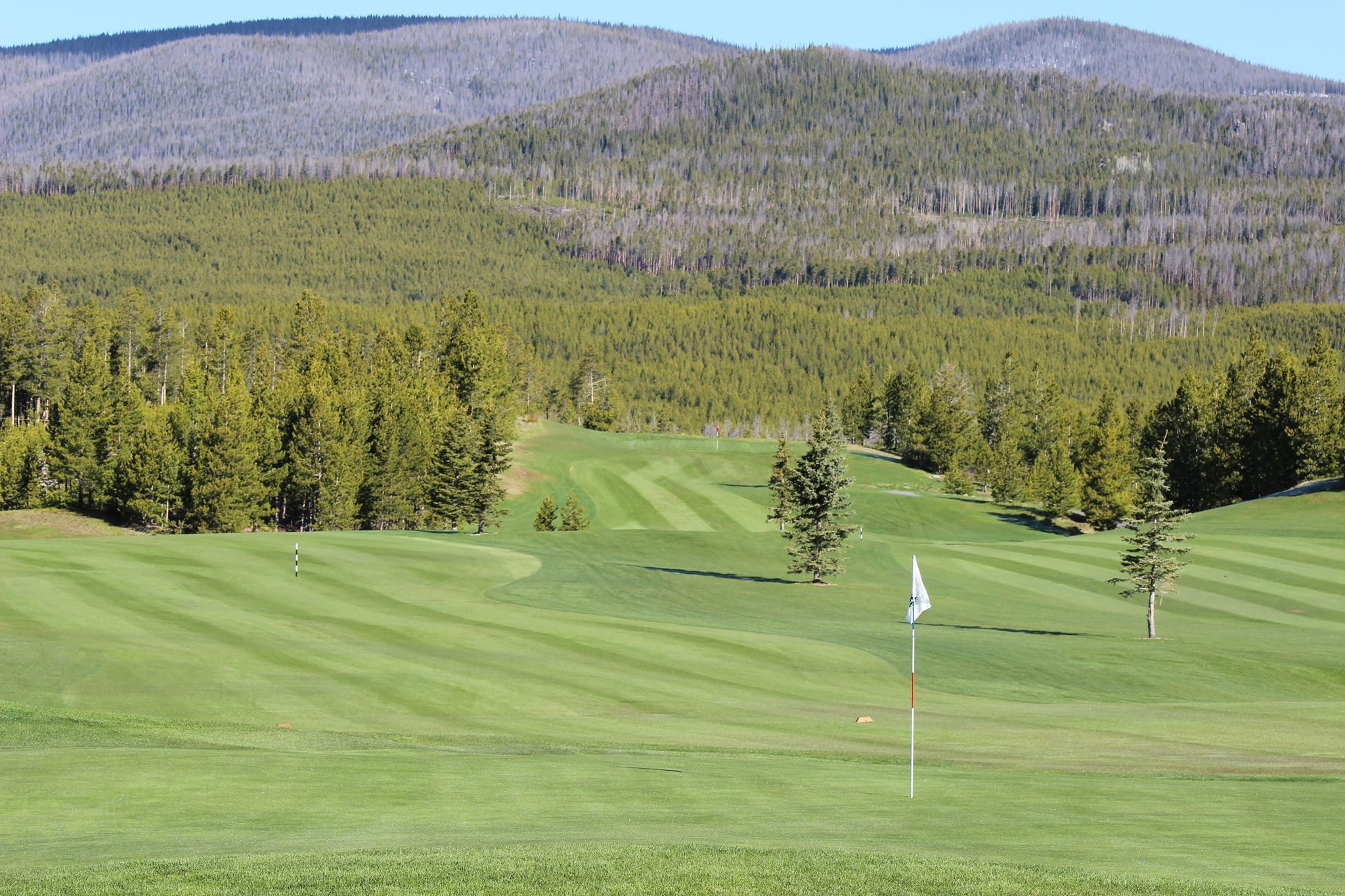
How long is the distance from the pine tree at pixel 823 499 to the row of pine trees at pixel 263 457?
30417 millimetres

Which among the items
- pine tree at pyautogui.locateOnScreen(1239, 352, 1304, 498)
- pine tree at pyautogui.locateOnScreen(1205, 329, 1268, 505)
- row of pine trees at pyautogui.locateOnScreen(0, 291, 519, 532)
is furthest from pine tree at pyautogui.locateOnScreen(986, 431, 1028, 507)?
row of pine trees at pyautogui.locateOnScreen(0, 291, 519, 532)

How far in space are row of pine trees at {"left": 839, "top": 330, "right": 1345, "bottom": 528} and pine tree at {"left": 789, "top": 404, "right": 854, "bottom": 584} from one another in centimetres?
2562

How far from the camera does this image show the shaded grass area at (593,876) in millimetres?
12453

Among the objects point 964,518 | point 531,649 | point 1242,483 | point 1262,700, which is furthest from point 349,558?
point 1242,483

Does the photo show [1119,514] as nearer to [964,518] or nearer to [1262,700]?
[964,518]

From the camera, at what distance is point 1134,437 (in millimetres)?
125625

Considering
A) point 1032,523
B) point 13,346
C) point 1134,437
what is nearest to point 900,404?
point 1134,437

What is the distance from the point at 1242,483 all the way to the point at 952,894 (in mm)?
100161

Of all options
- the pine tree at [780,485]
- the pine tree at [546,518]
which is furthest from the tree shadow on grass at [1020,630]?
the pine tree at [546,518]

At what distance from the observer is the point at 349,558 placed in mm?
55844

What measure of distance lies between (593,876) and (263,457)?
8278cm

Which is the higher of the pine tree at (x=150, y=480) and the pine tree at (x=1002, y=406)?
the pine tree at (x=1002, y=406)

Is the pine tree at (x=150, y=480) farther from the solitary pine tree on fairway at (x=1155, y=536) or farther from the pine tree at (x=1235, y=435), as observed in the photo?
the pine tree at (x=1235, y=435)

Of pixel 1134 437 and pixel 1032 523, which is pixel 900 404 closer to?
pixel 1134 437
